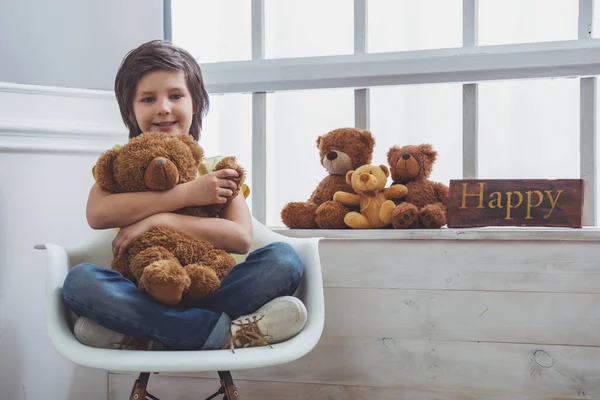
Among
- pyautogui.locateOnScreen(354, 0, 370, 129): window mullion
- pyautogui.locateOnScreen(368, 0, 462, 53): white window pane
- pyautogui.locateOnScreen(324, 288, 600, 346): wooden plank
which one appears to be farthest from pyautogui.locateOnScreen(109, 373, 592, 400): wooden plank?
pyautogui.locateOnScreen(368, 0, 462, 53): white window pane

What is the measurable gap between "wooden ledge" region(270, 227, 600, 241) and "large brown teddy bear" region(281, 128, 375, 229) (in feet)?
0.14

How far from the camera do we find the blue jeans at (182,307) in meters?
1.06

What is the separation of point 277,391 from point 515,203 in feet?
2.38

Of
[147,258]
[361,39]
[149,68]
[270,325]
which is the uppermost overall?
[361,39]

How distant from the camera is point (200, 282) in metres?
1.11

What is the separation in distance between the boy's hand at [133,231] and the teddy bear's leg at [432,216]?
627 mm

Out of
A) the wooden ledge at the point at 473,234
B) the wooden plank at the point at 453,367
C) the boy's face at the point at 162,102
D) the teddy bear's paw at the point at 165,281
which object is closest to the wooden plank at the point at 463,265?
the wooden ledge at the point at 473,234

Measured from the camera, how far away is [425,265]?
4.93 feet

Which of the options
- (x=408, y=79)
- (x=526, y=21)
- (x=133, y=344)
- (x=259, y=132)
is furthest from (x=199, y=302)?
(x=526, y=21)

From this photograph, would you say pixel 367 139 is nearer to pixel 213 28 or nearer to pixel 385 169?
pixel 385 169

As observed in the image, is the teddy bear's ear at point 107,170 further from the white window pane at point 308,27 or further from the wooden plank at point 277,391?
the white window pane at point 308,27

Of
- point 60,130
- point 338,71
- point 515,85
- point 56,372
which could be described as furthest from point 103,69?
point 515,85

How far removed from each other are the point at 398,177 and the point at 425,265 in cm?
22

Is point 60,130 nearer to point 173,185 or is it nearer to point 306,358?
point 173,185
